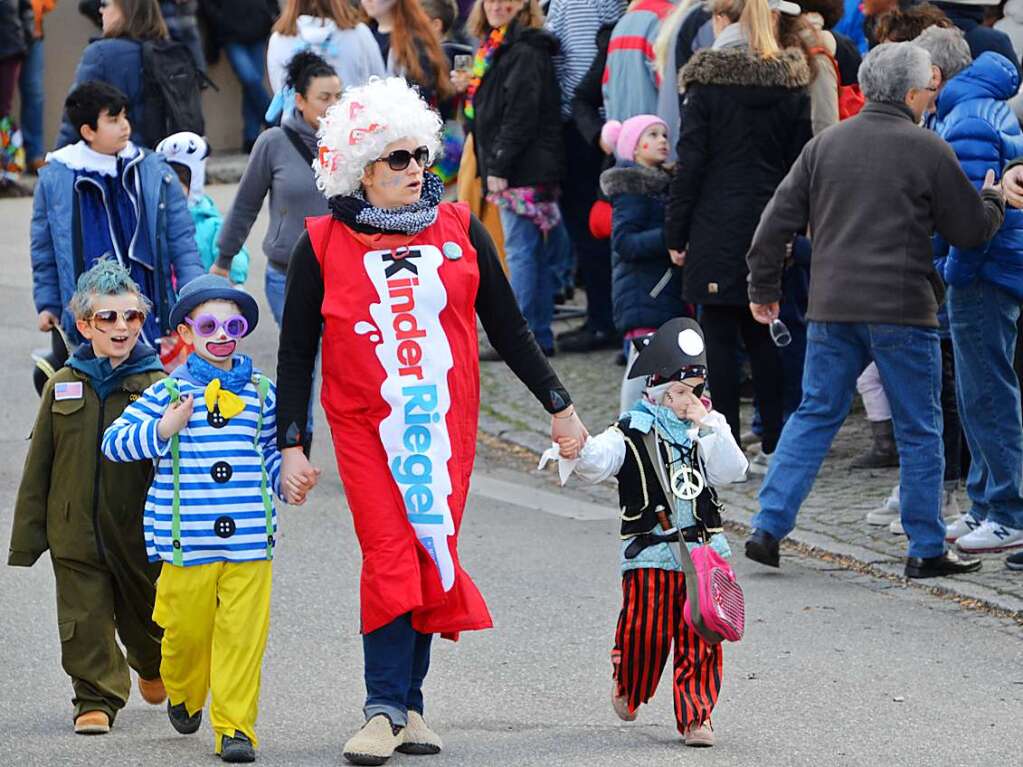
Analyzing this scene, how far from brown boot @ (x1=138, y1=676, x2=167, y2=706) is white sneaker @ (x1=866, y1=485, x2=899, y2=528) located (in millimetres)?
3579

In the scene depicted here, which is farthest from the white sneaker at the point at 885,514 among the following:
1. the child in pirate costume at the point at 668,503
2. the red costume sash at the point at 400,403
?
→ the red costume sash at the point at 400,403

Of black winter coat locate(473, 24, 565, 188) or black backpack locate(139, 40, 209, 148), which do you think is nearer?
black backpack locate(139, 40, 209, 148)

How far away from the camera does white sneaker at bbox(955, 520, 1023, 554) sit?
8.25 metres

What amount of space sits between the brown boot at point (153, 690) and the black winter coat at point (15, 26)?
1041 cm

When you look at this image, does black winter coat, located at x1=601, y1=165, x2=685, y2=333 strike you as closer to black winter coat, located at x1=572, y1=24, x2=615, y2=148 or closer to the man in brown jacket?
the man in brown jacket

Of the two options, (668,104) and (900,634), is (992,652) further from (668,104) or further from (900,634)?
(668,104)

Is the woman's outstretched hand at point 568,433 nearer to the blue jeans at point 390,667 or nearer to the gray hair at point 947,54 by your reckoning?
the blue jeans at point 390,667

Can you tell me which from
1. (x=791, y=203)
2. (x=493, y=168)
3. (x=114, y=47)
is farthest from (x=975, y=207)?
(x=114, y=47)

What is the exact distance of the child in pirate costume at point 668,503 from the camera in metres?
5.95

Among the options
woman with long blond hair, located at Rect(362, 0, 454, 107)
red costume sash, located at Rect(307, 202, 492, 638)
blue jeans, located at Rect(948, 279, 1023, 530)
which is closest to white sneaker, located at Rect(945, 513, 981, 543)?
blue jeans, located at Rect(948, 279, 1023, 530)

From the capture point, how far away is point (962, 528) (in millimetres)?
8445

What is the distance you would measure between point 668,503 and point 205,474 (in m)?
1.33

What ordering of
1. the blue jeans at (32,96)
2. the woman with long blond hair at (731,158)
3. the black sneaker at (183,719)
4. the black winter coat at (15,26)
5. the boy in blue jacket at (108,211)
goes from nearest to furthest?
the black sneaker at (183,719) < the boy in blue jacket at (108,211) < the woman with long blond hair at (731,158) < the black winter coat at (15,26) < the blue jeans at (32,96)

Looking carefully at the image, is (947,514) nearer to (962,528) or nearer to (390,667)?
(962,528)
